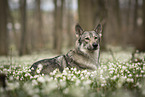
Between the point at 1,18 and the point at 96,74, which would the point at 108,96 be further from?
the point at 1,18

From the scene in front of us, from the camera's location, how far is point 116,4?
22.2 metres

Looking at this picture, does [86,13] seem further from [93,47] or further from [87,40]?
[93,47]

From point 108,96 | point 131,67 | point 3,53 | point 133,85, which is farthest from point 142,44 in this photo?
point 3,53

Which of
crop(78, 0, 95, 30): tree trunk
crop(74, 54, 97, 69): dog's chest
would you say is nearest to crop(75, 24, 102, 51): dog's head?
crop(74, 54, 97, 69): dog's chest

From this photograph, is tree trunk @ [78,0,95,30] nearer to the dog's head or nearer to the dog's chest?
the dog's head

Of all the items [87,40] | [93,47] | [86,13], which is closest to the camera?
[93,47]

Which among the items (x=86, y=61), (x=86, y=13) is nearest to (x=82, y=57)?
(x=86, y=61)

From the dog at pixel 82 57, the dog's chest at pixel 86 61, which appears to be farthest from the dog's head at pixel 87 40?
the dog's chest at pixel 86 61

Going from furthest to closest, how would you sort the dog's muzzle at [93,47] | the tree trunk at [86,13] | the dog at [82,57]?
1. the tree trunk at [86,13]
2. the dog at [82,57]
3. the dog's muzzle at [93,47]

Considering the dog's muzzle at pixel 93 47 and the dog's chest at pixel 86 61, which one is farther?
the dog's chest at pixel 86 61

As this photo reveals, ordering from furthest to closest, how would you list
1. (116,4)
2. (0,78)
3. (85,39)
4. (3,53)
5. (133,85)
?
1. (116,4)
2. (3,53)
3. (85,39)
4. (0,78)
5. (133,85)

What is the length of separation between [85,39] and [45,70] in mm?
1971

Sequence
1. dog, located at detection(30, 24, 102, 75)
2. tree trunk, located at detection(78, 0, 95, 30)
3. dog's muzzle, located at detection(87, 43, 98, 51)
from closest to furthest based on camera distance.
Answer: dog's muzzle, located at detection(87, 43, 98, 51) < dog, located at detection(30, 24, 102, 75) < tree trunk, located at detection(78, 0, 95, 30)

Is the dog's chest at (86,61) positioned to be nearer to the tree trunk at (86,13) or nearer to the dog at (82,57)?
the dog at (82,57)
